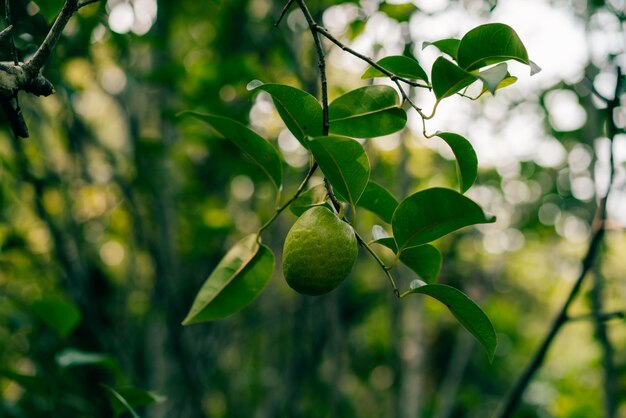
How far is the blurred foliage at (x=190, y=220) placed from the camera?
1792mm

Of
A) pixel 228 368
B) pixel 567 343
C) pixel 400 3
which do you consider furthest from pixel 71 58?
pixel 567 343

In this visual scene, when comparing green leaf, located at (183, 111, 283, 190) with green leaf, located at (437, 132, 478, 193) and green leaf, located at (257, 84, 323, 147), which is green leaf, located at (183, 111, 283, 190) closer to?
green leaf, located at (257, 84, 323, 147)

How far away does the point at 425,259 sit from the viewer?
0.78m

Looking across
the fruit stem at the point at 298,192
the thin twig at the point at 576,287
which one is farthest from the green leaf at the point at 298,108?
the thin twig at the point at 576,287

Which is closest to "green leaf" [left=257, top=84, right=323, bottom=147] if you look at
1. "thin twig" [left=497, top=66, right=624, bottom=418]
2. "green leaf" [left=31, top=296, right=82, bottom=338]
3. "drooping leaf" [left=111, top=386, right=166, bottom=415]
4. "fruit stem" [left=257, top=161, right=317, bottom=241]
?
"fruit stem" [left=257, top=161, right=317, bottom=241]

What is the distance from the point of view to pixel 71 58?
6.01 feet

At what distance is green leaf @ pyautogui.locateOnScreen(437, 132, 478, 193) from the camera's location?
0.70m

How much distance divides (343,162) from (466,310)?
9.7 inches

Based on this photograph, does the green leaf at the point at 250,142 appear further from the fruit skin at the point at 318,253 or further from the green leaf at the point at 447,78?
the green leaf at the point at 447,78

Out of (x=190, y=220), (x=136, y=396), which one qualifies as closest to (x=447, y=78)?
(x=136, y=396)

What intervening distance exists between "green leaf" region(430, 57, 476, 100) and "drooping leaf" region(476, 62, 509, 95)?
0.14ft

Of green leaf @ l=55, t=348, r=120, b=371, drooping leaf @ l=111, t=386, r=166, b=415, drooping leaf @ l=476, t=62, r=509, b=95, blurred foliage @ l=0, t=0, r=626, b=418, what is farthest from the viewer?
blurred foliage @ l=0, t=0, r=626, b=418

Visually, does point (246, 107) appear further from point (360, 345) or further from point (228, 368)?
point (360, 345)

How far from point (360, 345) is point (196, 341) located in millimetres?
2352
